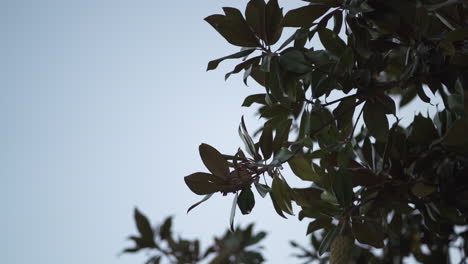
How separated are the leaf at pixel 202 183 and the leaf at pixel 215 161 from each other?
0.02 meters

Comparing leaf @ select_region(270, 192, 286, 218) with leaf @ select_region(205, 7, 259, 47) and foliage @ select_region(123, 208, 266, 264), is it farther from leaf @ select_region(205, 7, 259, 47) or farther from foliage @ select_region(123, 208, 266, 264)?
foliage @ select_region(123, 208, 266, 264)

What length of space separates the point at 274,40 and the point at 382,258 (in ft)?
4.91

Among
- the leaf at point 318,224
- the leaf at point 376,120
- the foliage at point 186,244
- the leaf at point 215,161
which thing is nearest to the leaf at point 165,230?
the foliage at point 186,244

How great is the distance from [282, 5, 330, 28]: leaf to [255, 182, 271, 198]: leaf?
1.30 ft

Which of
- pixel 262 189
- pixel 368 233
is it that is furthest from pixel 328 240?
pixel 262 189

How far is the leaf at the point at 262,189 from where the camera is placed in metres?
1.16

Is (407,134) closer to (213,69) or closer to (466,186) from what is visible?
(466,186)

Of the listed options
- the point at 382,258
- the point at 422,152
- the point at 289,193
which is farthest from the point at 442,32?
the point at 382,258

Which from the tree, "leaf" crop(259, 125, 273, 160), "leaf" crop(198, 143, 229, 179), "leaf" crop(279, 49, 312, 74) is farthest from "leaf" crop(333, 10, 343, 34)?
"leaf" crop(198, 143, 229, 179)

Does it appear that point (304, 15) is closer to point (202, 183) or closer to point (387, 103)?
point (387, 103)

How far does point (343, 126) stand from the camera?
4.65ft

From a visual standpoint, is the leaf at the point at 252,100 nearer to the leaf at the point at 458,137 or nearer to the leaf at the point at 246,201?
the leaf at the point at 246,201

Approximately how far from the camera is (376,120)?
1.24m

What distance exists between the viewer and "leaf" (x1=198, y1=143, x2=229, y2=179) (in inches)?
47.6
